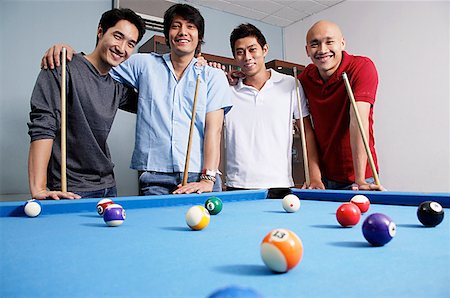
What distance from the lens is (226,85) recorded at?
228 cm

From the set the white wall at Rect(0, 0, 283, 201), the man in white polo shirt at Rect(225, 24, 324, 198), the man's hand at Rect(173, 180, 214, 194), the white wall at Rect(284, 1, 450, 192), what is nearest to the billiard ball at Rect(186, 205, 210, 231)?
the man's hand at Rect(173, 180, 214, 194)

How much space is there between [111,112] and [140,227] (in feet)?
3.53

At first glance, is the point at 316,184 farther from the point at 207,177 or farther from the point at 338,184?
the point at 207,177

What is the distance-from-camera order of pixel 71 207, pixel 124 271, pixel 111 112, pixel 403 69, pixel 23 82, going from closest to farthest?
pixel 124 271
pixel 71 207
pixel 111 112
pixel 23 82
pixel 403 69

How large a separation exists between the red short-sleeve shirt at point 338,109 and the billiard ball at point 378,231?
1389mm

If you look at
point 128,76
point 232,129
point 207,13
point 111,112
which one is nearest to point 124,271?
point 111,112

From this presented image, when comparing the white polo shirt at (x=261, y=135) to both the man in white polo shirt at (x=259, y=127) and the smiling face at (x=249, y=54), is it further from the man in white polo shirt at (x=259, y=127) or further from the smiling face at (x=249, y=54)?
the smiling face at (x=249, y=54)

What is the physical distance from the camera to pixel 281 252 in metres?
0.61

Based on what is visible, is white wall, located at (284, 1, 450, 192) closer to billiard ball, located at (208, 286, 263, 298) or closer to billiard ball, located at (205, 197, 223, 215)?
billiard ball, located at (205, 197, 223, 215)

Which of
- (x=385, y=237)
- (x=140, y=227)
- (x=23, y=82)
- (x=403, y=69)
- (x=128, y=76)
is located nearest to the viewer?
(x=385, y=237)

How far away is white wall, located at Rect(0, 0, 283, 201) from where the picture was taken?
3293 millimetres

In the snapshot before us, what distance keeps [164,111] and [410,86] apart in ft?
10.1

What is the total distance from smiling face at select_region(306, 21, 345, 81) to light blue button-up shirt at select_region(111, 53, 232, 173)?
66 cm

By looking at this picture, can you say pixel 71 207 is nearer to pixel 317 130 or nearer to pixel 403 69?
pixel 317 130
